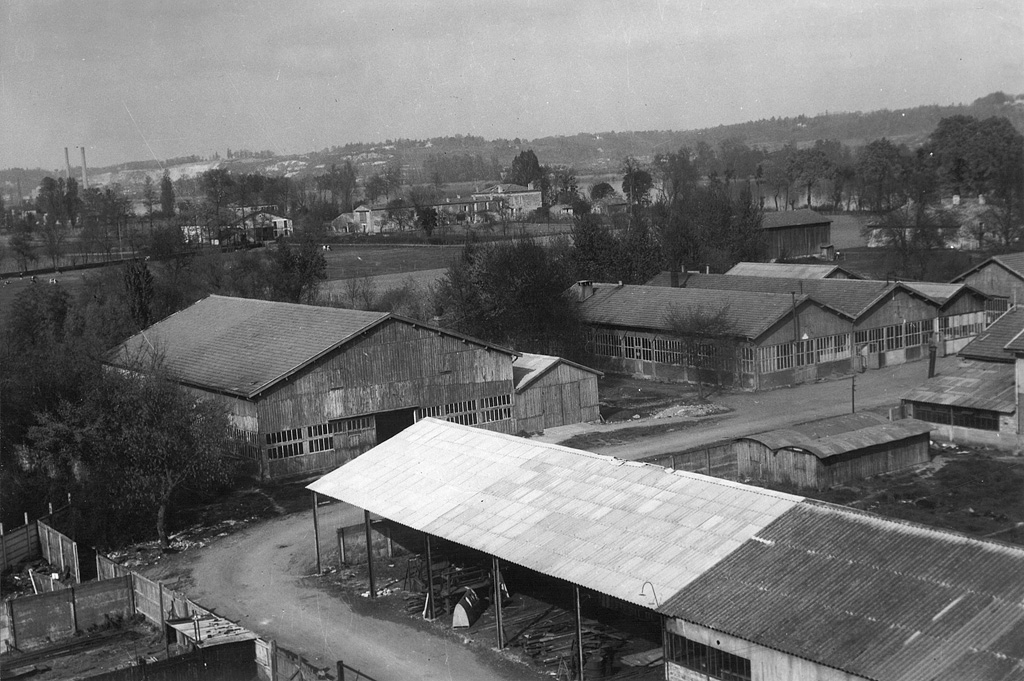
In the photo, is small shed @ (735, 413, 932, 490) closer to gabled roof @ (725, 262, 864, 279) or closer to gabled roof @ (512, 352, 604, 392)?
gabled roof @ (512, 352, 604, 392)

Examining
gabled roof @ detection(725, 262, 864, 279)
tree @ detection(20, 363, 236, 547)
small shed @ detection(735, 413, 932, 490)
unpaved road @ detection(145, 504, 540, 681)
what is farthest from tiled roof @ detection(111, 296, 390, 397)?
gabled roof @ detection(725, 262, 864, 279)

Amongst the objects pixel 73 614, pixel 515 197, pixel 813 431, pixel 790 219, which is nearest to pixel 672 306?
pixel 813 431

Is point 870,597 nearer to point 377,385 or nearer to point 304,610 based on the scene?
point 304,610

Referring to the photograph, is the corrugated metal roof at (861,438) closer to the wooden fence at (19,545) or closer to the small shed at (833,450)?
the small shed at (833,450)

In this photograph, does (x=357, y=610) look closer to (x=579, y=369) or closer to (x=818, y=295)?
(x=579, y=369)

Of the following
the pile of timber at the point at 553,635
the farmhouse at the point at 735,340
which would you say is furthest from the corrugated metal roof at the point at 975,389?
the pile of timber at the point at 553,635

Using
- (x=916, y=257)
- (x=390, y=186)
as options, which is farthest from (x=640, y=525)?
(x=390, y=186)
